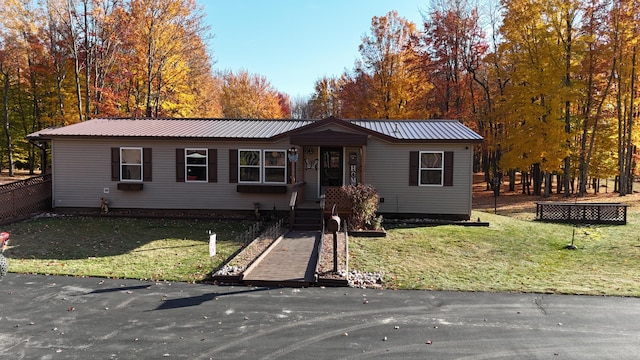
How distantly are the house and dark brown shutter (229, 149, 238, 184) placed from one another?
0.04m

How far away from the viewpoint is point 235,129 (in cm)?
1619

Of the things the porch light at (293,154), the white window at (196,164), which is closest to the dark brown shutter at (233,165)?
the white window at (196,164)

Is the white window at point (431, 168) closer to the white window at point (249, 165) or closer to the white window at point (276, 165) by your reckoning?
the white window at point (276, 165)

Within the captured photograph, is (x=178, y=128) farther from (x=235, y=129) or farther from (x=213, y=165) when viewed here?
(x=213, y=165)

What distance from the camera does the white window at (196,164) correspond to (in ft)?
50.3

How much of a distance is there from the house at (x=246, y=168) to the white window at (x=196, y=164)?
1.5 inches

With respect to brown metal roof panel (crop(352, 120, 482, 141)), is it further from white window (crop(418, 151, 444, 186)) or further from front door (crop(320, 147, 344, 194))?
front door (crop(320, 147, 344, 194))

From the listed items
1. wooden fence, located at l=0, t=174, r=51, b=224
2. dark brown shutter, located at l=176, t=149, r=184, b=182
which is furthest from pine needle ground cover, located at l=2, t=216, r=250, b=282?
dark brown shutter, located at l=176, t=149, r=184, b=182

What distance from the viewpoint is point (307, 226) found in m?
13.5

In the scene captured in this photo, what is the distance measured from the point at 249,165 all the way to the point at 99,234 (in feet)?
18.3

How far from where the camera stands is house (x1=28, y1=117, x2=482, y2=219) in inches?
579

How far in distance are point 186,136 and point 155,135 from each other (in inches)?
47.5

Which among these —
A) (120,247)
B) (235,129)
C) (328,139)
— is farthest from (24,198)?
(328,139)

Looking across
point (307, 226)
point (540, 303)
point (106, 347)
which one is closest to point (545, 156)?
point (307, 226)
